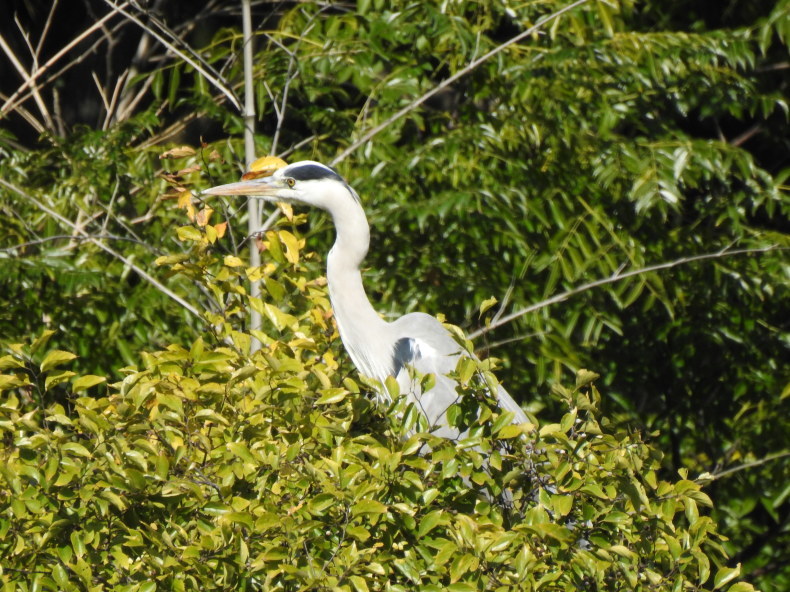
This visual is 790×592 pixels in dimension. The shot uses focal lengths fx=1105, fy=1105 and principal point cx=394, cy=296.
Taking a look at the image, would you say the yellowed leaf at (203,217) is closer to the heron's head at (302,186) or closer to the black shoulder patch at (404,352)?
the heron's head at (302,186)

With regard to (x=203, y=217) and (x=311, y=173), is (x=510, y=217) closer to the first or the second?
(x=311, y=173)

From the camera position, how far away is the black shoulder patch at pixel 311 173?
3.11 m

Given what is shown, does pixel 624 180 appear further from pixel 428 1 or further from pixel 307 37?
pixel 307 37

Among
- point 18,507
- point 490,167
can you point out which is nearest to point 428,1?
point 490,167

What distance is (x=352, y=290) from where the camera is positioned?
321cm

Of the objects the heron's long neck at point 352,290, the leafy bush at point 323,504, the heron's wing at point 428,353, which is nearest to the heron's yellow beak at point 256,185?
the heron's long neck at point 352,290

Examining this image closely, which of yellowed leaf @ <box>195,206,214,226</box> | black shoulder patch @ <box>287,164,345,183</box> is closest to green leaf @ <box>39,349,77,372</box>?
yellowed leaf @ <box>195,206,214,226</box>

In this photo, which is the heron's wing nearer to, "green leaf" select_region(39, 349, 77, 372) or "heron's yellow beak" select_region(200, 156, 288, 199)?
"heron's yellow beak" select_region(200, 156, 288, 199)

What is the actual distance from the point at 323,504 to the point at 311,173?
151 cm

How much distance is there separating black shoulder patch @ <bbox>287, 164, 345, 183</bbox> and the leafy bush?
3.57 ft

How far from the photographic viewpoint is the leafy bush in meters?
1.84

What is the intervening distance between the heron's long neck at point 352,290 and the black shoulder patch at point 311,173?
0.09 m

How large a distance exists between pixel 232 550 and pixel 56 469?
331mm

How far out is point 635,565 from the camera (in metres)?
1.92
